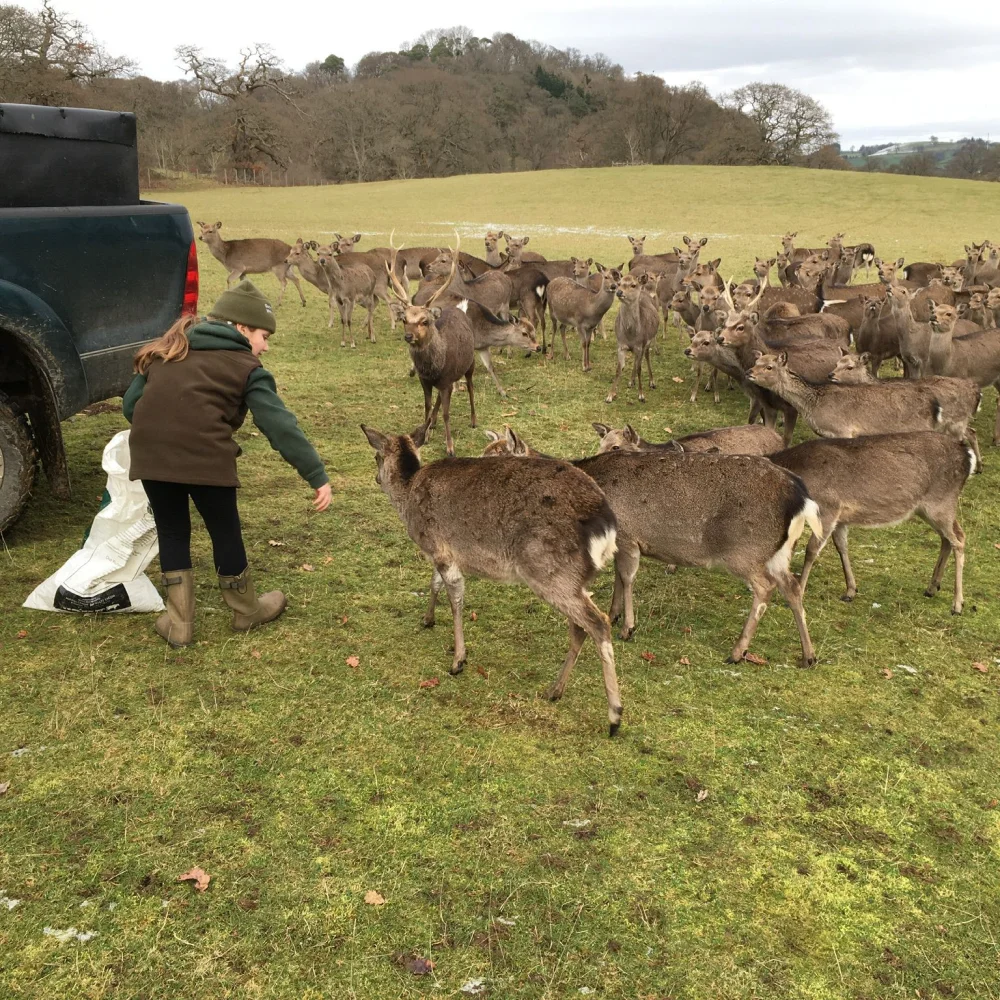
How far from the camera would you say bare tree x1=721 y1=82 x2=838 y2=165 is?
65000 millimetres

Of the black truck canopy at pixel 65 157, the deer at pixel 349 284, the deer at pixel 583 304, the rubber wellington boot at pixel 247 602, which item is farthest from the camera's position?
the deer at pixel 349 284

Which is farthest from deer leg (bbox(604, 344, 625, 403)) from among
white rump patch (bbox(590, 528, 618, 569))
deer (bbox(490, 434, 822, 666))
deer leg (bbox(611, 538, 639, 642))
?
white rump patch (bbox(590, 528, 618, 569))

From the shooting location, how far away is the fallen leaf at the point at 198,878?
121 inches

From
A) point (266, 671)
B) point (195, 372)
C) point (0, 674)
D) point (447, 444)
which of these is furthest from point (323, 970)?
point (447, 444)

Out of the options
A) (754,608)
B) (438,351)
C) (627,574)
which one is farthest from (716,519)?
(438,351)

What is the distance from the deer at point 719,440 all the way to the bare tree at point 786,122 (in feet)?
216

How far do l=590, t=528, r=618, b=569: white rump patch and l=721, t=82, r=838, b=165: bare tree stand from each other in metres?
68.7

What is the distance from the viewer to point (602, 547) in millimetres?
4117

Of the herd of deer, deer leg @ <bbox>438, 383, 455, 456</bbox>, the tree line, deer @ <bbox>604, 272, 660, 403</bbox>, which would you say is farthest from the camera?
the tree line

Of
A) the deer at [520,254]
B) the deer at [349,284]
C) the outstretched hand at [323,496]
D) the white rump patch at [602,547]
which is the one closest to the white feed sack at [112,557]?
the outstretched hand at [323,496]

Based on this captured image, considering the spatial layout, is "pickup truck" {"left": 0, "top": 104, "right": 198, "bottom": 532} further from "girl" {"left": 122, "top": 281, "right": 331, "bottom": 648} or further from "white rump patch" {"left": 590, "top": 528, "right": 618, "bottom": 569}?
"white rump patch" {"left": 590, "top": 528, "right": 618, "bottom": 569}

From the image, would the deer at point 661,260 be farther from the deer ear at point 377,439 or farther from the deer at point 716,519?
the deer ear at point 377,439

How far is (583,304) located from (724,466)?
7.81 metres

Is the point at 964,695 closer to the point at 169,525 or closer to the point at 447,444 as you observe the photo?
the point at 169,525
